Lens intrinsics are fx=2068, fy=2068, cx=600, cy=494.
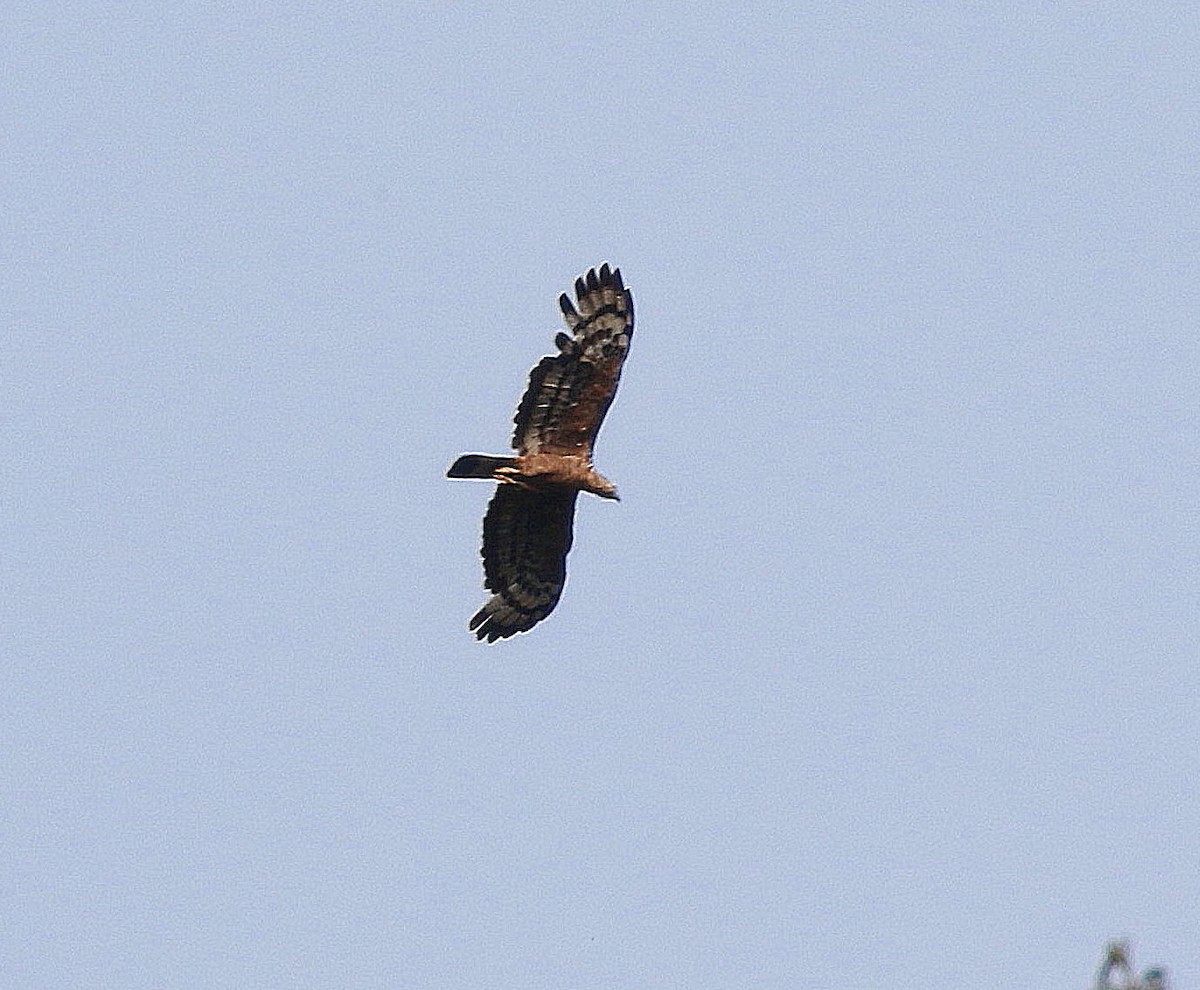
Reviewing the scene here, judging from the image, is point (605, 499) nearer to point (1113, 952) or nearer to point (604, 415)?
point (604, 415)

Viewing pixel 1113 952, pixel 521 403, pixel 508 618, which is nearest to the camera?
pixel 1113 952

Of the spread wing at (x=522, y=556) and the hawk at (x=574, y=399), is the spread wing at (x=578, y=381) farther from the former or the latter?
the spread wing at (x=522, y=556)

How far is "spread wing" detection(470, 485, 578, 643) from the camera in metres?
20.0

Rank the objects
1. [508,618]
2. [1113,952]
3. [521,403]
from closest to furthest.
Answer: [1113,952], [521,403], [508,618]

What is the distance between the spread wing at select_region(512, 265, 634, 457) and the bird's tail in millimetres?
324

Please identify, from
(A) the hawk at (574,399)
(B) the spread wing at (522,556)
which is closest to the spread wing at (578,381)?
(A) the hawk at (574,399)

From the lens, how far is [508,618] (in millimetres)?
20719

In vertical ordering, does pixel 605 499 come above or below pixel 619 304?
below

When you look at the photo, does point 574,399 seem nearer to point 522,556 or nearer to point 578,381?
point 578,381

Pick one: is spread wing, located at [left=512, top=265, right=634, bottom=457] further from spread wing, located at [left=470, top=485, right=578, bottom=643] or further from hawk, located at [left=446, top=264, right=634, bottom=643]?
spread wing, located at [left=470, top=485, right=578, bottom=643]

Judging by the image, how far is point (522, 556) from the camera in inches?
801

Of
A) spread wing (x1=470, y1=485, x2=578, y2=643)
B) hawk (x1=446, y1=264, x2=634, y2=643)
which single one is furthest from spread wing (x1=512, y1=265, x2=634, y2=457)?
spread wing (x1=470, y1=485, x2=578, y2=643)

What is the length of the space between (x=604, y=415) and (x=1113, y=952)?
13.3 metres

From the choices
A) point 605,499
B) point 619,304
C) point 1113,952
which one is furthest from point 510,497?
point 1113,952
